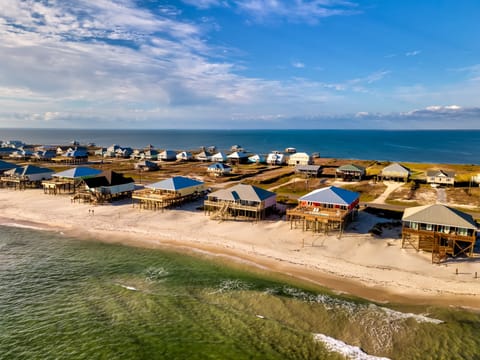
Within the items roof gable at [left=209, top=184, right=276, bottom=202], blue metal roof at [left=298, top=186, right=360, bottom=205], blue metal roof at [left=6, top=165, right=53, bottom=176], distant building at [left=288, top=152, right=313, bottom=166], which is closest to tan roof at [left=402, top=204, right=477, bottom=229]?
blue metal roof at [left=298, top=186, right=360, bottom=205]

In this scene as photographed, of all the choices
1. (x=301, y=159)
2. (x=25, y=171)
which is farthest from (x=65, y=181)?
(x=301, y=159)

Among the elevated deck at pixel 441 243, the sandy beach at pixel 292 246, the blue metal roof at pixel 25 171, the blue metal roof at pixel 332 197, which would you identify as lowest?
the sandy beach at pixel 292 246

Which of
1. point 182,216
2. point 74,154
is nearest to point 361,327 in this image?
point 182,216

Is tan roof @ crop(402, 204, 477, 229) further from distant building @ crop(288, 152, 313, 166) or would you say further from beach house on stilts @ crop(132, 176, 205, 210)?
distant building @ crop(288, 152, 313, 166)

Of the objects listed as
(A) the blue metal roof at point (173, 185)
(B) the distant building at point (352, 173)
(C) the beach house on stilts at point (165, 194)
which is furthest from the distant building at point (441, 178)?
(A) the blue metal roof at point (173, 185)

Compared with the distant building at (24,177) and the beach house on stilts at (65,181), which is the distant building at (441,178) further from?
the distant building at (24,177)

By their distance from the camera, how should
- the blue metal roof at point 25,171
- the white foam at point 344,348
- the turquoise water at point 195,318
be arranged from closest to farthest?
the white foam at point 344,348
the turquoise water at point 195,318
the blue metal roof at point 25,171

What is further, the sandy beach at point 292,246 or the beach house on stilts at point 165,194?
the beach house on stilts at point 165,194
